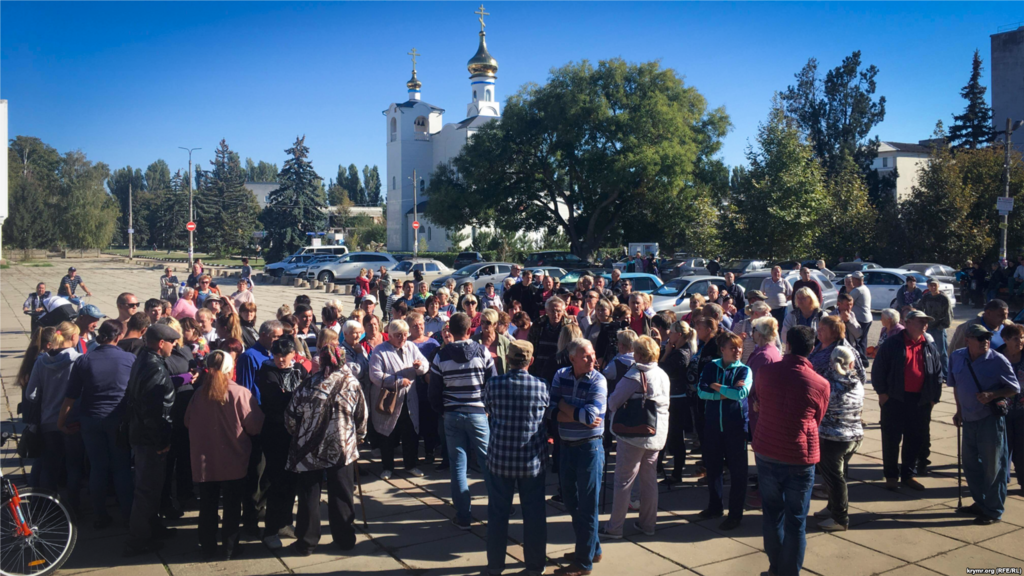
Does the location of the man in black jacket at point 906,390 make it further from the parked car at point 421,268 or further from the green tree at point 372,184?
the green tree at point 372,184

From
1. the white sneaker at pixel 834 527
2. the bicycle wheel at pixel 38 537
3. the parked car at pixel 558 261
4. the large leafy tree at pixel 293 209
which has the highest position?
the large leafy tree at pixel 293 209

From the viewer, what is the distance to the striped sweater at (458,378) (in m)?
5.50

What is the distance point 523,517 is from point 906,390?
13.0ft

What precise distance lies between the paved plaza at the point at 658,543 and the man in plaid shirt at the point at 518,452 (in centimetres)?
40

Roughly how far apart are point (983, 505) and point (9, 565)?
7195mm

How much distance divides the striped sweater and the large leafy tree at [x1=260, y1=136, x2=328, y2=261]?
53826 millimetres

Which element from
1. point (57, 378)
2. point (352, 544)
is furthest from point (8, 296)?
point (352, 544)

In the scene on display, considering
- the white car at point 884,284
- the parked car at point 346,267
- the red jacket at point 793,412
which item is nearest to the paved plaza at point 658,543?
the red jacket at point 793,412

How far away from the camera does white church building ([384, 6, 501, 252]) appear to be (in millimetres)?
71375

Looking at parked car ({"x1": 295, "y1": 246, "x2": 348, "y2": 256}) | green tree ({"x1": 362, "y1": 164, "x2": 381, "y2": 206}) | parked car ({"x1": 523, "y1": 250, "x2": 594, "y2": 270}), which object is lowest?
parked car ({"x1": 523, "y1": 250, "x2": 594, "y2": 270})

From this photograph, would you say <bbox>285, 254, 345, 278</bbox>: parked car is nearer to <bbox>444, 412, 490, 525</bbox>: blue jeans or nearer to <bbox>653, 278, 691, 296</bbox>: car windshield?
<bbox>653, 278, 691, 296</bbox>: car windshield

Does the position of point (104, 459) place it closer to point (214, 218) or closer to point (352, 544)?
point (352, 544)

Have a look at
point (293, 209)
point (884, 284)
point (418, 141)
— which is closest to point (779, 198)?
point (884, 284)

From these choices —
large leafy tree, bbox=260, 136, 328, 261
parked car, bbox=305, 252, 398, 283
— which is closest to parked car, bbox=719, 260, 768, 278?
parked car, bbox=305, 252, 398, 283
